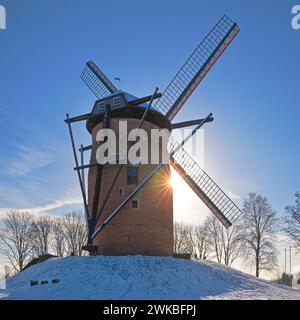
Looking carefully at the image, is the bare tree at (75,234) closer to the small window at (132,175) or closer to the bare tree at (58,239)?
the bare tree at (58,239)

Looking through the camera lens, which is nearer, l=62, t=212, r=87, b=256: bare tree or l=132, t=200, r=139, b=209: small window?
l=132, t=200, r=139, b=209: small window

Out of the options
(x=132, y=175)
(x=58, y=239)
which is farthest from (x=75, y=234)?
(x=132, y=175)

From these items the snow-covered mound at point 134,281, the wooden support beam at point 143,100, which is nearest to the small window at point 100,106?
the wooden support beam at point 143,100

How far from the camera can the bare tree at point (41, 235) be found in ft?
157

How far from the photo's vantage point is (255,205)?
3825 cm

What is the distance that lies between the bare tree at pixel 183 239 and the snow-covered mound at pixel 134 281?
2911 cm

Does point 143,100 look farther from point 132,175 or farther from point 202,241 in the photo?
point 202,241

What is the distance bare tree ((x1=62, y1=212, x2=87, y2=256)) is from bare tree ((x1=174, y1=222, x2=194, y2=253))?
11.8 meters

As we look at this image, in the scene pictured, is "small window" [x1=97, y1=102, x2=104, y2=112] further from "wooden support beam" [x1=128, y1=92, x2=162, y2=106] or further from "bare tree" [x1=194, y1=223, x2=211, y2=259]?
"bare tree" [x1=194, y1=223, x2=211, y2=259]

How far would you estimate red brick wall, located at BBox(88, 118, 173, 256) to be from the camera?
2272 centimetres

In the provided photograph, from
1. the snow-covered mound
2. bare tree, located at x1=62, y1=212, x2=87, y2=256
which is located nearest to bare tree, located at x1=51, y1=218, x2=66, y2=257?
bare tree, located at x1=62, y1=212, x2=87, y2=256

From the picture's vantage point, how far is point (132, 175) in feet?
77.9
